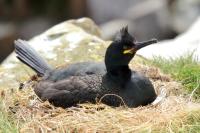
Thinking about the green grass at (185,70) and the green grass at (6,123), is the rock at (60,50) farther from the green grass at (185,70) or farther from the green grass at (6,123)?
the green grass at (6,123)

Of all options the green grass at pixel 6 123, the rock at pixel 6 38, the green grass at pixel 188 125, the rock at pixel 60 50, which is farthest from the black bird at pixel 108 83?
the rock at pixel 6 38

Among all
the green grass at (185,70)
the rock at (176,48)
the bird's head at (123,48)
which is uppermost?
the bird's head at (123,48)

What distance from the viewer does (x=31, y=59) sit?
245 inches

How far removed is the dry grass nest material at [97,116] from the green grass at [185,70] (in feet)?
1.36

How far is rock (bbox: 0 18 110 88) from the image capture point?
22.4 ft

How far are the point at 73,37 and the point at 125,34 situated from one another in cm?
230

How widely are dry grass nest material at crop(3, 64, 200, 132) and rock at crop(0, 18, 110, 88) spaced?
1032 millimetres

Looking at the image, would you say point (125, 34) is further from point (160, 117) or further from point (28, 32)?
point (28, 32)

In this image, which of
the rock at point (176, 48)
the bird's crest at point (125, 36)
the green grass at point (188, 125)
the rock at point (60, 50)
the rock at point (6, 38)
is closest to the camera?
the green grass at point (188, 125)

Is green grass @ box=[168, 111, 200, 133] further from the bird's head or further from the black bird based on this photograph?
the bird's head

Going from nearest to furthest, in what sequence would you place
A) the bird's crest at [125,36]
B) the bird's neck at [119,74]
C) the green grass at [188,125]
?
the green grass at [188,125] < the bird's crest at [125,36] < the bird's neck at [119,74]

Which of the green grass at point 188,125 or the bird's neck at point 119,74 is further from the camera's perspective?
the bird's neck at point 119,74

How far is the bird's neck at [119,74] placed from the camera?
5.52 metres

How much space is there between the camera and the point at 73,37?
7.65m
